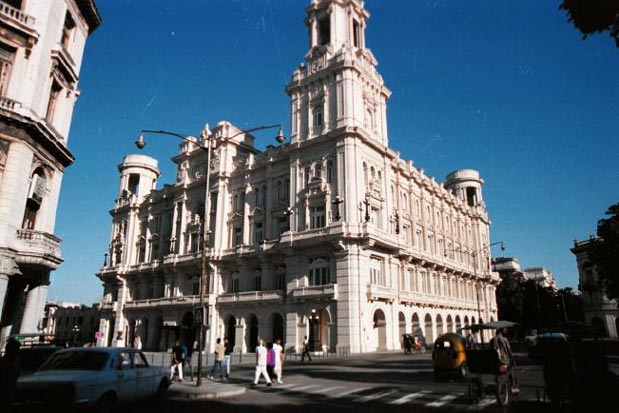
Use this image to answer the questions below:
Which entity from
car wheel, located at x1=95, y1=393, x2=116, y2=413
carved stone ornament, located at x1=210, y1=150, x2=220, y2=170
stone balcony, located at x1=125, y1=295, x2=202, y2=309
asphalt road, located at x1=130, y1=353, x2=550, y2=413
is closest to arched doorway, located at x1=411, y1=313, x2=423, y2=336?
stone balcony, located at x1=125, y1=295, x2=202, y2=309

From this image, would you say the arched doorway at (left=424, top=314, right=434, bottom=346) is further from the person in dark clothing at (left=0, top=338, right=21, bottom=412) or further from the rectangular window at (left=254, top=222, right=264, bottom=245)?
the person in dark clothing at (left=0, top=338, right=21, bottom=412)

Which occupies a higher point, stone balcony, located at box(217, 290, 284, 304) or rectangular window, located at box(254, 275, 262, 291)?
rectangular window, located at box(254, 275, 262, 291)

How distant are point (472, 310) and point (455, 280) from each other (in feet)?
21.2

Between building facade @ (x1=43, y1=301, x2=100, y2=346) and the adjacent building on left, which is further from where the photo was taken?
building facade @ (x1=43, y1=301, x2=100, y2=346)

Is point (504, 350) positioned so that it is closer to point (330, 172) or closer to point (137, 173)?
point (330, 172)

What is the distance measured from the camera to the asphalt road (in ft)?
39.4

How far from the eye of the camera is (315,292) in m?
37.0

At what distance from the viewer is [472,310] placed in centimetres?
6144

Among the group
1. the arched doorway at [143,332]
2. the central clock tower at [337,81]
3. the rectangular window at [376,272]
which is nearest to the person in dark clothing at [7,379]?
the rectangular window at [376,272]

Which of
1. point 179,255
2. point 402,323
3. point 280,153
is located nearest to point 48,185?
point 280,153

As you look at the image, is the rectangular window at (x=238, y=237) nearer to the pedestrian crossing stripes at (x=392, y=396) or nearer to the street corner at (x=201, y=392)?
the pedestrian crossing stripes at (x=392, y=396)

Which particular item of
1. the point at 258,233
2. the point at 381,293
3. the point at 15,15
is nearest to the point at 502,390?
the point at 381,293

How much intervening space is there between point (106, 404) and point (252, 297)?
3209 centimetres

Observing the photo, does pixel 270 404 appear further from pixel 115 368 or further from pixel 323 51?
pixel 323 51
